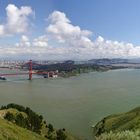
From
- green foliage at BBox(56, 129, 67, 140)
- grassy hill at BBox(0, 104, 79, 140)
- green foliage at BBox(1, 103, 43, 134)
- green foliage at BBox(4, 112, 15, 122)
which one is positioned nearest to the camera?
green foliage at BBox(56, 129, 67, 140)

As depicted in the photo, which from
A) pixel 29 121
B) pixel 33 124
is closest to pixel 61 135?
pixel 33 124

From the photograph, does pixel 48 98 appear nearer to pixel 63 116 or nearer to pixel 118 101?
pixel 118 101

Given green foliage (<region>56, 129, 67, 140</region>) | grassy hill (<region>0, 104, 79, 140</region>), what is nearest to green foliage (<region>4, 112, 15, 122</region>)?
grassy hill (<region>0, 104, 79, 140</region>)

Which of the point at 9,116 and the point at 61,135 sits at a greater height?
the point at 9,116

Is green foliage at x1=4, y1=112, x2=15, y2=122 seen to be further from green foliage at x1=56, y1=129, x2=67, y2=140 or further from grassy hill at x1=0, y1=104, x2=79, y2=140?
green foliage at x1=56, y1=129, x2=67, y2=140

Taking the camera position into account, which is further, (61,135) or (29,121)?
(29,121)

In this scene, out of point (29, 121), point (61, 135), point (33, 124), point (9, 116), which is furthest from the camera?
point (29, 121)

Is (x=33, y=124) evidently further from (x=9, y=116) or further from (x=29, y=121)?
(x=9, y=116)

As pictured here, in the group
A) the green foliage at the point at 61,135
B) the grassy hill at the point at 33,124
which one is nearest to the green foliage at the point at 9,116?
the grassy hill at the point at 33,124

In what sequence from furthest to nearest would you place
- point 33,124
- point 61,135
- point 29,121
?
point 29,121, point 33,124, point 61,135

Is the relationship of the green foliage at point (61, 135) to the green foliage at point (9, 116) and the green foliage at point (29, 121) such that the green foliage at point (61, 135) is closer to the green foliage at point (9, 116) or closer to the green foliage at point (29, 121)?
the green foliage at point (29, 121)

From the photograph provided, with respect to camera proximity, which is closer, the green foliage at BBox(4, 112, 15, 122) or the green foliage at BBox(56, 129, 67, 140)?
the green foliage at BBox(56, 129, 67, 140)
